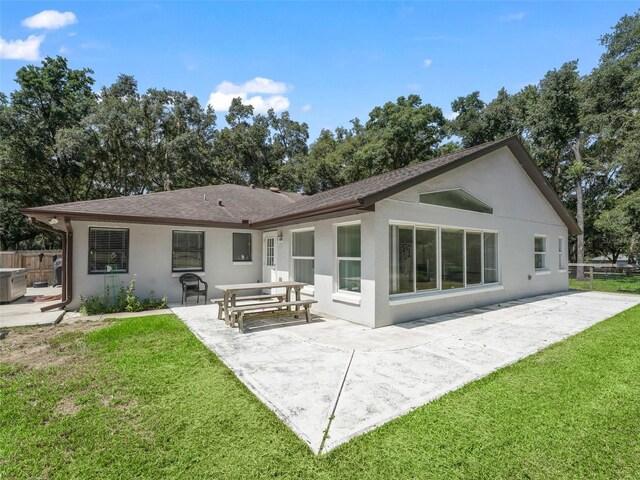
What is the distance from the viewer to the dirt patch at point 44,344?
5070 millimetres

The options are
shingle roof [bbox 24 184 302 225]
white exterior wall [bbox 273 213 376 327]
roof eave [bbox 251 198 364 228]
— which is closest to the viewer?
roof eave [bbox 251 198 364 228]

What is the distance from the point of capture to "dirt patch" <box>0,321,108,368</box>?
507 cm

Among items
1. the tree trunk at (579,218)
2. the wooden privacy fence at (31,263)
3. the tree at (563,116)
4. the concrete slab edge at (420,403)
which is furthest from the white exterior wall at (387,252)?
the tree at (563,116)

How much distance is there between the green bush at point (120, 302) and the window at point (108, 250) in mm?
602

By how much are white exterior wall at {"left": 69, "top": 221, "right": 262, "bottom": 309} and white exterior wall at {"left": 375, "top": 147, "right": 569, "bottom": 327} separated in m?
6.26

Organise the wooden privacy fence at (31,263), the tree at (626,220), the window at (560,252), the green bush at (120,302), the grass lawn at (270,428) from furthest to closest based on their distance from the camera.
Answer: the wooden privacy fence at (31,263)
the tree at (626,220)
the window at (560,252)
the green bush at (120,302)
the grass lawn at (270,428)

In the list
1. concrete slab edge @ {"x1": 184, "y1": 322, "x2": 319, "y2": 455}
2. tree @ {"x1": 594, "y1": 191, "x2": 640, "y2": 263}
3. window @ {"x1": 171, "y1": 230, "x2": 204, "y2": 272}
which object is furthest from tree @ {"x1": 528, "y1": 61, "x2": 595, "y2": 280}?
concrete slab edge @ {"x1": 184, "y1": 322, "x2": 319, "y2": 455}

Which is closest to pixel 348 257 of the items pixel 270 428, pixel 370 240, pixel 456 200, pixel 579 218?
pixel 370 240

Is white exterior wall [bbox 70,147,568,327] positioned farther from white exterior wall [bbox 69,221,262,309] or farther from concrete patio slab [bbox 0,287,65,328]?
concrete patio slab [bbox 0,287,65,328]

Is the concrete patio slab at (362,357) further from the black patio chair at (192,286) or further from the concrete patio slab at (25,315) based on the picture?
the concrete patio slab at (25,315)

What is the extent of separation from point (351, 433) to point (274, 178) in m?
27.1

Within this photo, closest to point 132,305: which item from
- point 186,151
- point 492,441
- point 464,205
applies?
point 492,441

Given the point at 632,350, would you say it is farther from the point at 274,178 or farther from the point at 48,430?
the point at 274,178

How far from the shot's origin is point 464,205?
29.2 feet
